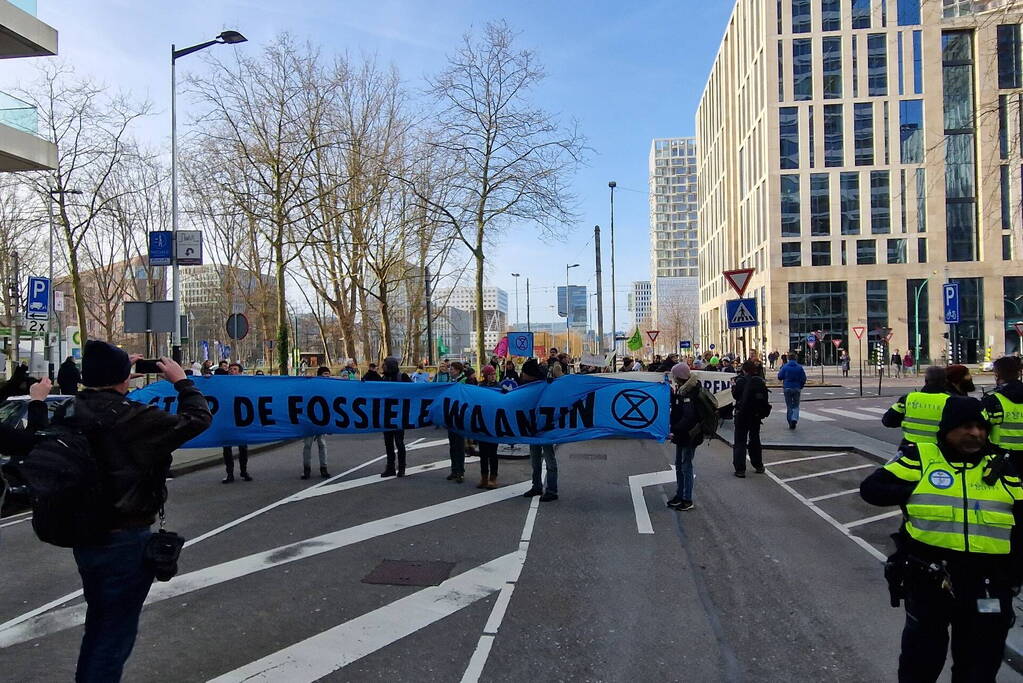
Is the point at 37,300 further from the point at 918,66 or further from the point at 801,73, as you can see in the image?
the point at 918,66

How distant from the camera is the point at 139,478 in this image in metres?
3.53

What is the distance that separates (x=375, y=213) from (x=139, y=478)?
111ft

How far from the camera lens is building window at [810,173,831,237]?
66.1 m

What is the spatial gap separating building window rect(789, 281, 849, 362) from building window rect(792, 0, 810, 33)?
22.2m

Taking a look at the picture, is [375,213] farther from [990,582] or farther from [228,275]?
[990,582]

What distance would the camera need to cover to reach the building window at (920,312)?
6444 centimetres

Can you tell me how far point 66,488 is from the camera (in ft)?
10.9

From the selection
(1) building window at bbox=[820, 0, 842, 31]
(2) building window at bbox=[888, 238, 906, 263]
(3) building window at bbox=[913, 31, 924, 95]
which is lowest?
(2) building window at bbox=[888, 238, 906, 263]

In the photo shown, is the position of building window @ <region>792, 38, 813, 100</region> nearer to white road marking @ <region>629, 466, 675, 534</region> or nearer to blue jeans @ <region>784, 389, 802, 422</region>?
blue jeans @ <region>784, 389, 802, 422</region>

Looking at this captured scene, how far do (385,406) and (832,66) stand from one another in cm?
6712

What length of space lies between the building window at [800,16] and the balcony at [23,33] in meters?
61.2

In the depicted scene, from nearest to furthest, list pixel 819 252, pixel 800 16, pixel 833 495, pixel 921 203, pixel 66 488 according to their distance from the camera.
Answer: pixel 66 488
pixel 833 495
pixel 921 203
pixel 800 16
pixel 819 252

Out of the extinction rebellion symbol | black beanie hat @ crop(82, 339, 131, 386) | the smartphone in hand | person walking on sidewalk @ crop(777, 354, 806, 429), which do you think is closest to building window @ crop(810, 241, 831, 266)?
person walking on sidewalk @ crop(777, 354, 806, 429)

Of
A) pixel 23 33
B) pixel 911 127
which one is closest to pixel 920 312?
pixel 911 127
